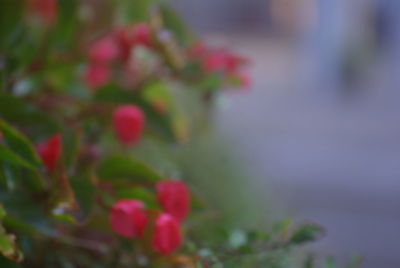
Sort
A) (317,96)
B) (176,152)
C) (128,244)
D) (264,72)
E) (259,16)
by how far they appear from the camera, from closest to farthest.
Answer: (128,244), (176,152), (317,96), (264,72), (259,16)

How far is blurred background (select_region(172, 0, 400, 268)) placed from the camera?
1283 mm

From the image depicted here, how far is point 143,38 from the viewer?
61cm

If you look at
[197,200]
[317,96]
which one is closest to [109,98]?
[197,200]

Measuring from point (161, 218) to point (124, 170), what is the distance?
83mm

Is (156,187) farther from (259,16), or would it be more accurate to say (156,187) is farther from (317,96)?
(259,16)

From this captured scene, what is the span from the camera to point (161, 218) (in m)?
0.42

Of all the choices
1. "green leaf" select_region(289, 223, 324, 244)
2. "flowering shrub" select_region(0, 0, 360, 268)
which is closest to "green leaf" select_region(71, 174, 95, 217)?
"flowering shrub" select_region(0, 0, 360, 268)

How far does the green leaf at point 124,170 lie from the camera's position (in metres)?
0.48

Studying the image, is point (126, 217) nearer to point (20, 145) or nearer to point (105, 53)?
point (20, 145)

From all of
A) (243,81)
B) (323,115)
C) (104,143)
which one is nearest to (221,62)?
(243,81)

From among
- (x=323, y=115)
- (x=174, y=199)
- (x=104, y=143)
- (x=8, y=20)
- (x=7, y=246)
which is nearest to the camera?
(x=7, y=246)

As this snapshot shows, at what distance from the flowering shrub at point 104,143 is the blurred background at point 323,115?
0.08 m

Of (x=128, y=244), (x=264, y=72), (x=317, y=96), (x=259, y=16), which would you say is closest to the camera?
(x=128, y=244)

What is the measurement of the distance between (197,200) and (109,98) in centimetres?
15
